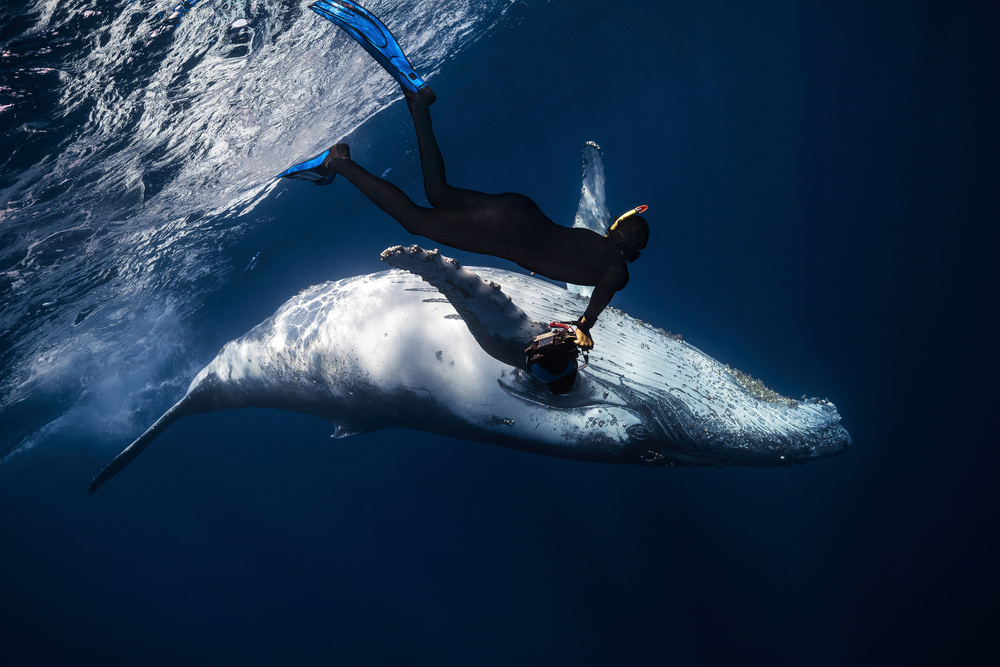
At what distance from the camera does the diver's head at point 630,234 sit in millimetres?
3021

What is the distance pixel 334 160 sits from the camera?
123 inches

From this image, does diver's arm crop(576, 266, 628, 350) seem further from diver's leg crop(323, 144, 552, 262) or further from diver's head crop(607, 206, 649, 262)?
diver's leg crop(323, 144, 552, 262)

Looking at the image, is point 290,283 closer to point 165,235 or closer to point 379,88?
point 165,235

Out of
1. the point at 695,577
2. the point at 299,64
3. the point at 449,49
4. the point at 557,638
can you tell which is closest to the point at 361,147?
the point at 449,49

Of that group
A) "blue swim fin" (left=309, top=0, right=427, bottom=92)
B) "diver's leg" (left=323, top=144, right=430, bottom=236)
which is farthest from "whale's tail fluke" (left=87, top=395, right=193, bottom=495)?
"blue swim fin" (left=309, top=0, right=427, bottom=92)

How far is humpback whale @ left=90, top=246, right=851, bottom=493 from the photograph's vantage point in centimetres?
359

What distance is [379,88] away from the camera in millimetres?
11797

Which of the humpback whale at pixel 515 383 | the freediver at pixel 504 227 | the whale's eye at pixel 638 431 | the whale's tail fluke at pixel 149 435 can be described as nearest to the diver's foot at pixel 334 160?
the freediver at pixel 504 227

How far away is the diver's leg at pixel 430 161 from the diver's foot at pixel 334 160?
2.25 ft

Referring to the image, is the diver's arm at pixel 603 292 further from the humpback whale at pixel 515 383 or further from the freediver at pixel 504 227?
the humpback whale at pixel 515 383

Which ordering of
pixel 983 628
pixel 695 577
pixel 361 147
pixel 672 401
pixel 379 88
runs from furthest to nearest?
pixel 983 628 < pixel 695 577 < pixel 361 147 < pixel 379 88 < pixel 672 401

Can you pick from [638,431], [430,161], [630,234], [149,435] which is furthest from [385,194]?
[149,435]

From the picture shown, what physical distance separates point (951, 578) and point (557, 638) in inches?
742

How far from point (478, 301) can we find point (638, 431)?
1.98m
